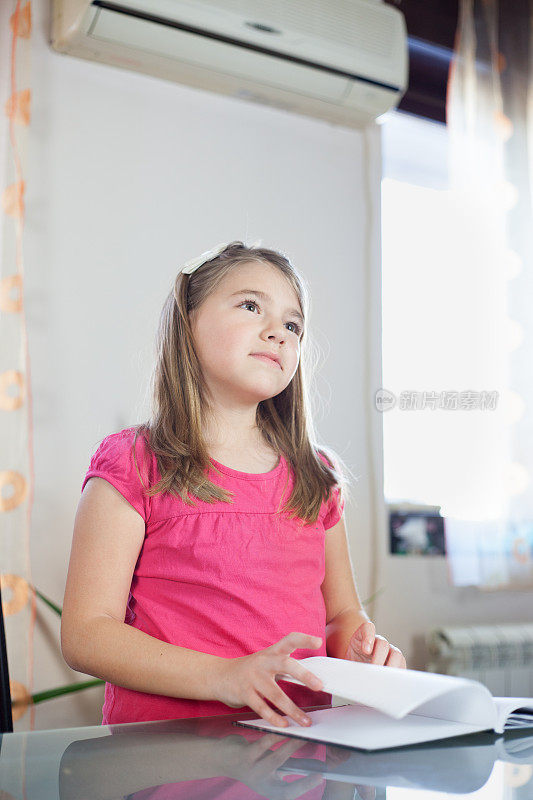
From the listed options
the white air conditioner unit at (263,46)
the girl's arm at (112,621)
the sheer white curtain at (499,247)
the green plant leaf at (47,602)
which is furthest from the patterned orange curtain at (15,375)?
the sheer white curtain at (499,247)

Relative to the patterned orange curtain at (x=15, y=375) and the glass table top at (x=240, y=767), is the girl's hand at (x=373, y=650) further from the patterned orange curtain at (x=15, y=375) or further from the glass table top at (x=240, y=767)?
the patterned orange curtain at (x=15, y=375)

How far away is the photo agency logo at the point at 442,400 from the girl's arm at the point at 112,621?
151cm

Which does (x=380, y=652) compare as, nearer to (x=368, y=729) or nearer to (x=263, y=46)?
(x=368, y=729)

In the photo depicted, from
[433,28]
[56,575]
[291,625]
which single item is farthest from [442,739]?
[433,28]

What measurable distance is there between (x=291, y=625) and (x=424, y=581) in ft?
4.71

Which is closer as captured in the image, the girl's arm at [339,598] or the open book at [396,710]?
the open book at [396,710]

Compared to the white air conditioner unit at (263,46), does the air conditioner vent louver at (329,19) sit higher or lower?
higher

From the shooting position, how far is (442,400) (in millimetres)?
2430

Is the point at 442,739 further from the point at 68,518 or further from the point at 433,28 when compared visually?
the point at 433,28

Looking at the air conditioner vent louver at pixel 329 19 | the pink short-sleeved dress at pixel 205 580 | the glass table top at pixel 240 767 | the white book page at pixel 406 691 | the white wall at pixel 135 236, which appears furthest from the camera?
the air conditioner vent louver at pixel 329 19

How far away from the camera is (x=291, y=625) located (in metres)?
1.02

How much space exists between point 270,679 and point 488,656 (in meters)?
1.64

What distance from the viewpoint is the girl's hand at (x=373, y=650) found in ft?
2.80

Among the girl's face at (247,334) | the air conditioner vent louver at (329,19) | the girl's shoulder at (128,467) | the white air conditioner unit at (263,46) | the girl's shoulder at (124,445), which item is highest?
the air conditioner vent louver at (329,19)
